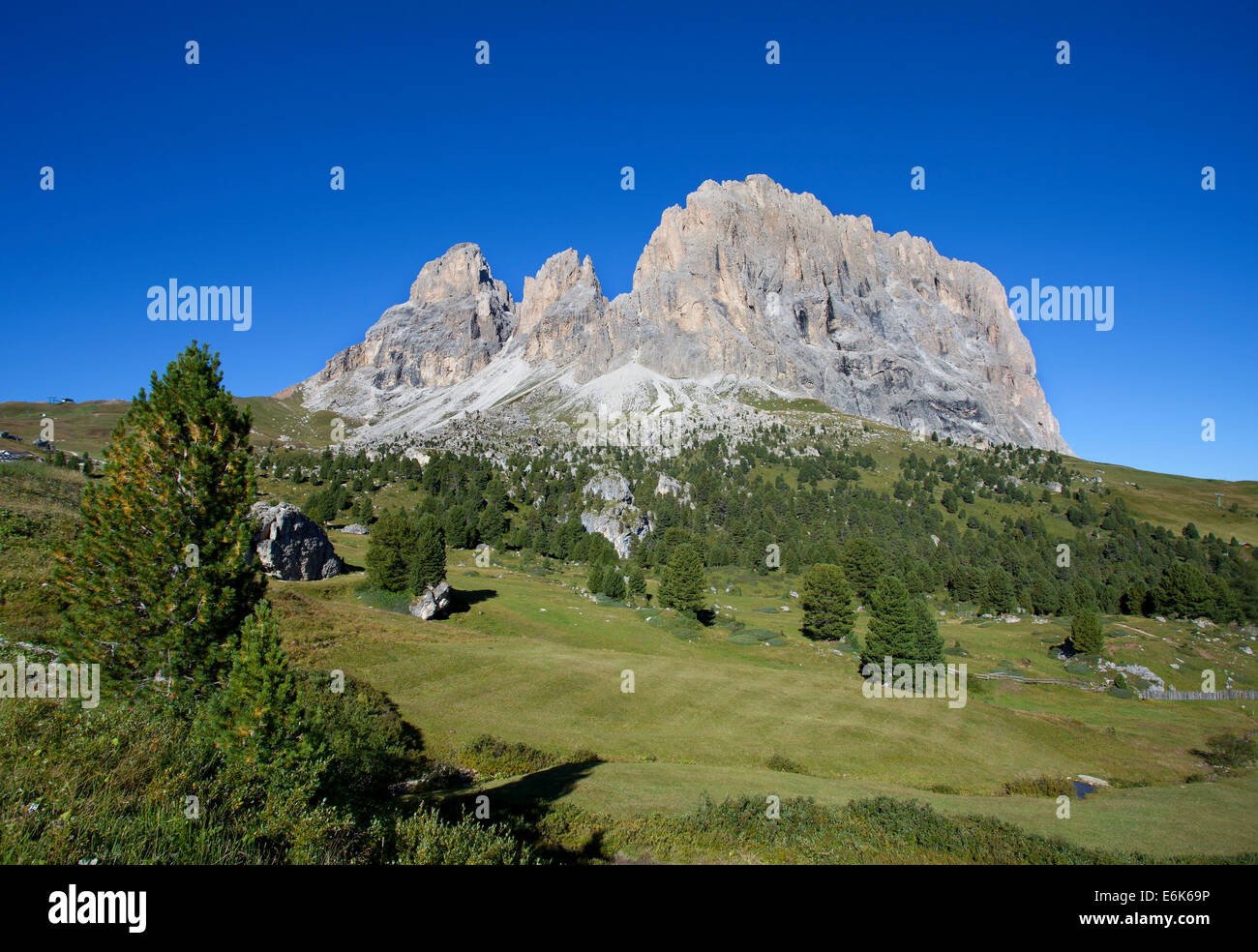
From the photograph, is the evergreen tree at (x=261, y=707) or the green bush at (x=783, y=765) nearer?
the evergreen tree at (x=261, y=707)

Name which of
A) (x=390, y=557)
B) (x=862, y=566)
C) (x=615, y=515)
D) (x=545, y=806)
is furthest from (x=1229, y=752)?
(x=615, y=515)

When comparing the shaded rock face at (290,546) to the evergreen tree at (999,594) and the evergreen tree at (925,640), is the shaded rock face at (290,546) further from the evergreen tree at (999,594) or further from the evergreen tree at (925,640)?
the evergreen tree at (999,594)

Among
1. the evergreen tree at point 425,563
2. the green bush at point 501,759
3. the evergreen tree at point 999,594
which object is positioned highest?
the evergreen tree at point 425,563

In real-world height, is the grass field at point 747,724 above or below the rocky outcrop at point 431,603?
below

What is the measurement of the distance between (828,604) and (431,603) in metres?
47.1

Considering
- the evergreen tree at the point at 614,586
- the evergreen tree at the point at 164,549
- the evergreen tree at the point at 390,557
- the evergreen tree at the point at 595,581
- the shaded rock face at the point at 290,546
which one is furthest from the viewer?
the evergreen tree at the point at 595,581

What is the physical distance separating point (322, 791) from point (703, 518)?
469ft

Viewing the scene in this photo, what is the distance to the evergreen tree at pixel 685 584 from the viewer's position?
73938mm

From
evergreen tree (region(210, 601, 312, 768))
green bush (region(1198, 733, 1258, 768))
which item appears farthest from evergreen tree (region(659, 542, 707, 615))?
evergreen tree (region(210, 601, 312, 768))

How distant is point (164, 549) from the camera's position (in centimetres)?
1777

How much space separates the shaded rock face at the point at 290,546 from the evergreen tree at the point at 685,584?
41.0 m

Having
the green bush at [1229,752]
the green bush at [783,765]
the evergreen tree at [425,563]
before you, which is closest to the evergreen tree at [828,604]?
the green bush at [1229,752]
